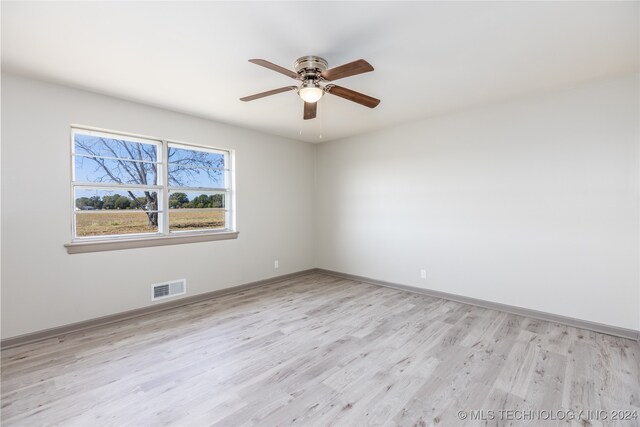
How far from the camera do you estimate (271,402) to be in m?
1.91

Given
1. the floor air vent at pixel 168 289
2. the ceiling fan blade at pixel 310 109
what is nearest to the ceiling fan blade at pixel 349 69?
the ceiling fan blade at pixel 310 109

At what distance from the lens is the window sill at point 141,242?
9.89 ft

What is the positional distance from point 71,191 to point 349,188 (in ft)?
12.3

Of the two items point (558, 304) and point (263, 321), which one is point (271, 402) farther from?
point (558, 304)

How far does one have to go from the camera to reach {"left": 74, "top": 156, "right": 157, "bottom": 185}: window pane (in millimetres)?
3152

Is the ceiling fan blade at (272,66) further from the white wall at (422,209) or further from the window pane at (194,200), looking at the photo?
the window pane at (194,200)

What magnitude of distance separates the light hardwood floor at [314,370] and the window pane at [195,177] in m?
1.70

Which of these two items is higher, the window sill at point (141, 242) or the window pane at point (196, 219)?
the window pane at point (196, 219)

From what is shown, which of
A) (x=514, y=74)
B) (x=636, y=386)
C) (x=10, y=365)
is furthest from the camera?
(x=514, y=74)

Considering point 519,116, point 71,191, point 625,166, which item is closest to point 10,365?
point 71,191

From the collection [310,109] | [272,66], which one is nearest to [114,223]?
[310,109]

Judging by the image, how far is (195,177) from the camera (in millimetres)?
4074

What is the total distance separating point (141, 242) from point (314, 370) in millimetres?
2511

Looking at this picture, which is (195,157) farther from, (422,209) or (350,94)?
(422,209)
